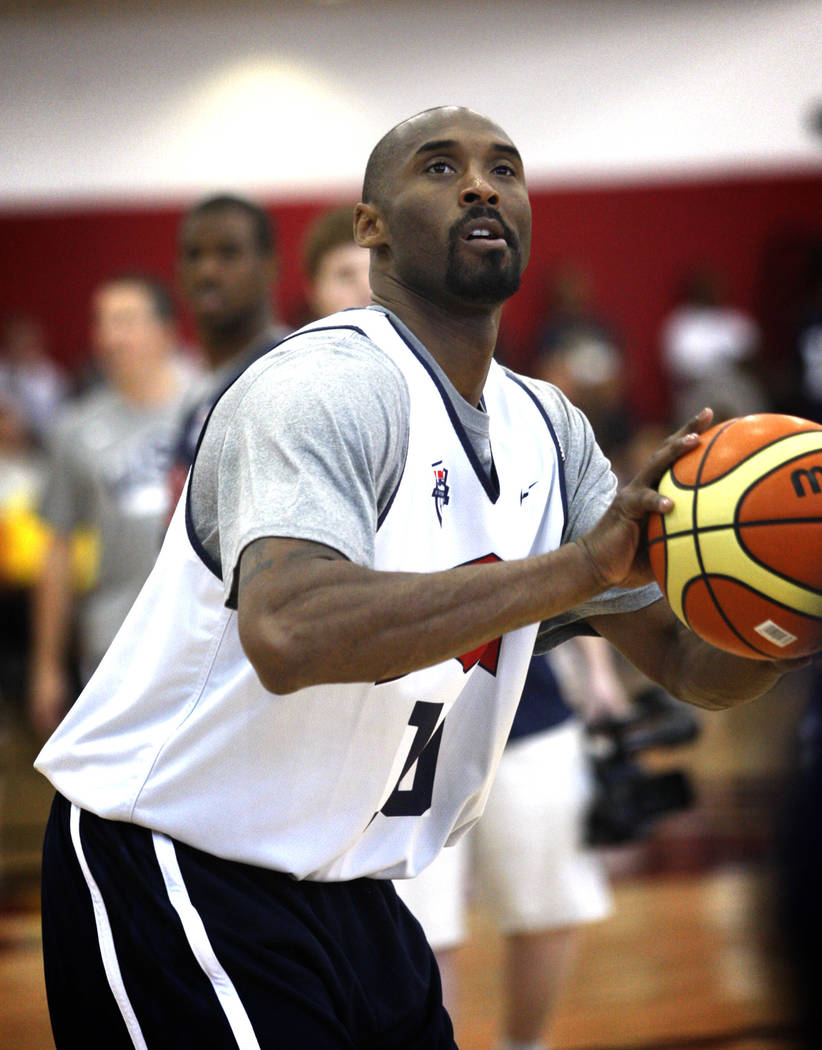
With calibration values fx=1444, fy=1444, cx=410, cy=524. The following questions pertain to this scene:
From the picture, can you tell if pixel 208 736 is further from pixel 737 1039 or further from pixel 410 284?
pixel 737 1039

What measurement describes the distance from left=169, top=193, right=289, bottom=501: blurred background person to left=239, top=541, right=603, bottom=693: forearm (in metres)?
2.15

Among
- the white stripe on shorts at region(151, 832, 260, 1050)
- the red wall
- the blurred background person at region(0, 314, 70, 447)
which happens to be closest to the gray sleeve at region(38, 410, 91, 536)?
the white stripe on shorts at region(151, 832, 260, 1050)

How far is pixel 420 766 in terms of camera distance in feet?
7.35

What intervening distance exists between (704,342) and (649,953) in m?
8.27

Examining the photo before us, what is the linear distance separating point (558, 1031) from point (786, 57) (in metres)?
8.52

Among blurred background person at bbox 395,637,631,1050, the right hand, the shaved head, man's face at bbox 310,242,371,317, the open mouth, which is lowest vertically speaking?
blurred background person at bbox 395,637,631,1050

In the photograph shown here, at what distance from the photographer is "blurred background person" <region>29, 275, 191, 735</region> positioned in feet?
15.5

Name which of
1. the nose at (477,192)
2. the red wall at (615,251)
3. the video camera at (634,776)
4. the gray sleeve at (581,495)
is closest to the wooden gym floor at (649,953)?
the video camera at (634,776)

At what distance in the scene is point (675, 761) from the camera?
7527 millimetres

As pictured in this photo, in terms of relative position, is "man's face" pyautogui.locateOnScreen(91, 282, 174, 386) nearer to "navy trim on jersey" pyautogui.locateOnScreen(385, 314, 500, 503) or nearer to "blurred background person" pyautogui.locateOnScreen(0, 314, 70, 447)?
"navy trim on jersey" pyautogui.locateOnScreen(385, 314, 500, 503)

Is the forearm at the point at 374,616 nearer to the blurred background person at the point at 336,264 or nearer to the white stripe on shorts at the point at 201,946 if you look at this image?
the white stripe on shorts at the point at 201,946

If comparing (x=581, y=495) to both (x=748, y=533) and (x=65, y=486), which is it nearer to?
(x=748, y=533)

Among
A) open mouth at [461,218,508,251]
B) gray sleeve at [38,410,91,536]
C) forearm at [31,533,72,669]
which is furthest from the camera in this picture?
forearm at [31,533,72,669]

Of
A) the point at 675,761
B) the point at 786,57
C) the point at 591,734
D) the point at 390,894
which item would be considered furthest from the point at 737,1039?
the point at 786,57
